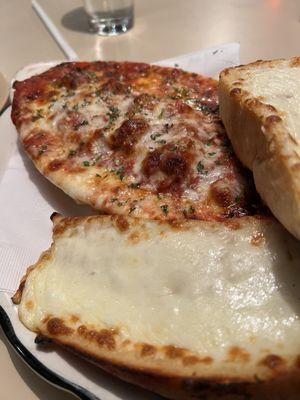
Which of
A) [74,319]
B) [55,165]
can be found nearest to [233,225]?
[74,319]

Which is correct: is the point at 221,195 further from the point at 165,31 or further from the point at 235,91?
the point at 165,31

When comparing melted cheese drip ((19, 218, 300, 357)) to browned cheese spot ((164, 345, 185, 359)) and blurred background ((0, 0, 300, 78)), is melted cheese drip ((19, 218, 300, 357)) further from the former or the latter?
blurred background ((0, 0, 300, 78))

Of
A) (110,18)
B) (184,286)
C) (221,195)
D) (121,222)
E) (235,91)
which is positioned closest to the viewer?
(184,286)

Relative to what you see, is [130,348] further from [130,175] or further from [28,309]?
[130,175]

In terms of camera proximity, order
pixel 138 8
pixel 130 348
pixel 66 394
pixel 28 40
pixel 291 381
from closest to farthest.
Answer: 1. pixel 291 381
2. pixel 130 348
3. pixel 66 394
4. pixel 28 40
5. pixel 138 8

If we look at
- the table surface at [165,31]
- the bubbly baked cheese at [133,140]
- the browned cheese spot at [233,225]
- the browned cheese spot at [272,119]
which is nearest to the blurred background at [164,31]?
the table surface at [165,31]

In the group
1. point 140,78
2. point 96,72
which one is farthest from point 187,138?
point 96,72

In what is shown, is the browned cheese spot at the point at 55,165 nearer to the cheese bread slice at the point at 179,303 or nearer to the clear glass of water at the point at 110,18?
the cheese bread slice at the point at 179,303
